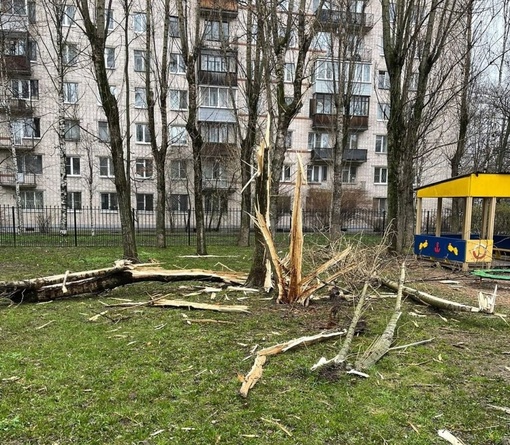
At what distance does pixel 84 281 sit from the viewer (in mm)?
7125

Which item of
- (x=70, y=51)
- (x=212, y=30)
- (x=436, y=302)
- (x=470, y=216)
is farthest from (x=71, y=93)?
(x=436, y=302)

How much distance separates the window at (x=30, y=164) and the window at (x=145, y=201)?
23.7 ft

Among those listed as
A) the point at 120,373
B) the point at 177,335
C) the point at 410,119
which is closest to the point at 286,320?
the point at 177,335

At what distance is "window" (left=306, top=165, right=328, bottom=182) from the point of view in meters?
32.8

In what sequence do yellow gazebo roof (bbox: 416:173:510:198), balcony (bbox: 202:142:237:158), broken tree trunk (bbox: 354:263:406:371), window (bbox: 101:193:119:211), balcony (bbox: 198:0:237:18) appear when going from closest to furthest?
broken tree trunk (bbox: 354:263:406:371) → yellow gazebo roof (bbox: 416:173:510:198) → balcony (bbox: 198:0:237:18) → balcony (bbox: 202:142:237:158) → window (bbox: 101:193:119:211)

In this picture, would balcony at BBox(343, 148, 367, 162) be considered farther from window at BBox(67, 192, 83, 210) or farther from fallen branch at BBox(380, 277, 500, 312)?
fallen branch at BBox(380, 277, 500, 312)

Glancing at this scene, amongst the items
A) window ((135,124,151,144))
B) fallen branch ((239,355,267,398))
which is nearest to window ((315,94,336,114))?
window ((135,124,151,144))

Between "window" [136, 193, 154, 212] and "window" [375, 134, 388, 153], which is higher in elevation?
"window" [375, 134, 388, 153]

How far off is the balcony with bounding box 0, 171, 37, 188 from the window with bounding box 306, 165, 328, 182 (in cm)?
2094

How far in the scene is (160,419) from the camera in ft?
9.89

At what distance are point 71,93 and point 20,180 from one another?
23.8 ft

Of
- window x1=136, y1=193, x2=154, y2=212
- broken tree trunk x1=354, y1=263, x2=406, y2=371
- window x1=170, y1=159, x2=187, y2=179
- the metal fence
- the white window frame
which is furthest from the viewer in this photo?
window x1=136, y1=193, x2=154, y2=212

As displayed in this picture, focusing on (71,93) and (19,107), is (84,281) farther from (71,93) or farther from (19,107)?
(71,93)

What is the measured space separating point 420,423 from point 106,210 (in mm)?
29177
